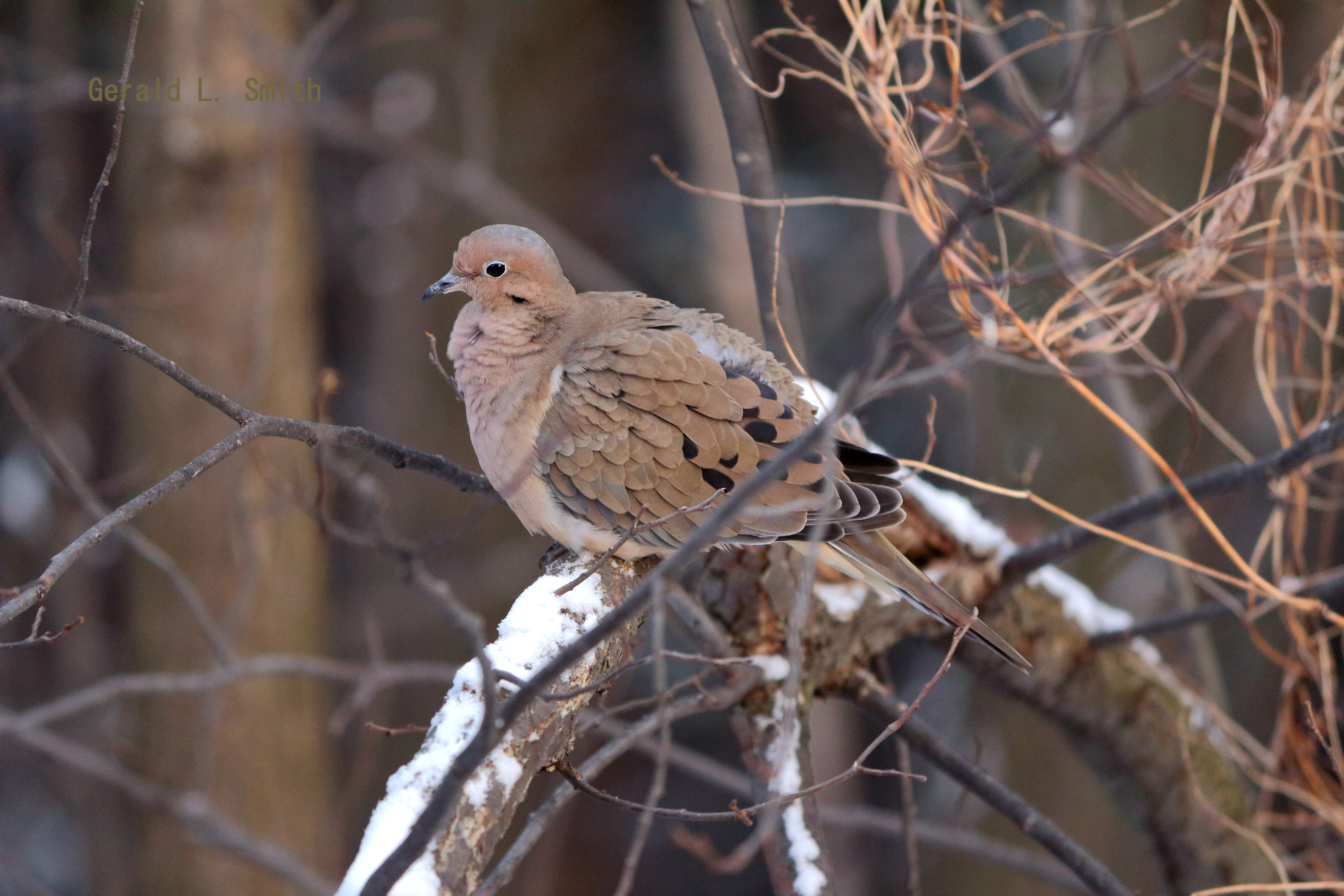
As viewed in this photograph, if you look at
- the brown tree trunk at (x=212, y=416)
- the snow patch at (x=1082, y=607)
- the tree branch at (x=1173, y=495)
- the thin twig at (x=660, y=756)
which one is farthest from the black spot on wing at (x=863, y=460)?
the brown tree trunk at (x=212, y=416)

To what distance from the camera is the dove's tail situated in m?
2.22

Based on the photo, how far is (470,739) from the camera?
1438mm

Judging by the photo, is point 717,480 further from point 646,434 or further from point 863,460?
point 863,460

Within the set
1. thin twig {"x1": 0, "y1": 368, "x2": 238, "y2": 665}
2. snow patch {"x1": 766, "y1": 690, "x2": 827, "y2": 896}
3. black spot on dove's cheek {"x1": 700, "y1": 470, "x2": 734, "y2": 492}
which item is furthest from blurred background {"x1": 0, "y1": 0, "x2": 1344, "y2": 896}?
snow patch {"x1": 766, "y1": 690, "x2": 827, "y2": 896}

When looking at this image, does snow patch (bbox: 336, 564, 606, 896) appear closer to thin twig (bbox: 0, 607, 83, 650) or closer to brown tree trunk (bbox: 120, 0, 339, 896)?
thin twig (bbox: 0, 607, 83, 650)

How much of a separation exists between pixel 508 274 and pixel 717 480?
2.32 feet

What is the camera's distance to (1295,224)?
A: 2.29 m

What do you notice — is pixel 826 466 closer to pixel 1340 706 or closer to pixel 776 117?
pixel 1340 706

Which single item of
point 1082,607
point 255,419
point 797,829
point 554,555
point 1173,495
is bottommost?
point 1082,607

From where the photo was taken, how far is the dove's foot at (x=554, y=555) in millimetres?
2578

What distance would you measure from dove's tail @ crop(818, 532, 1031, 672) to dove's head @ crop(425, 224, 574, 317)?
0.88 metres

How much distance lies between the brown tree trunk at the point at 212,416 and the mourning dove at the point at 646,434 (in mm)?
2051

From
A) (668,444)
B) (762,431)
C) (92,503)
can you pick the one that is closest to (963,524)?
(762,431)

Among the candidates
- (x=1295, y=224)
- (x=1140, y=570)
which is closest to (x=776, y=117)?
(x=1140, y=570)
